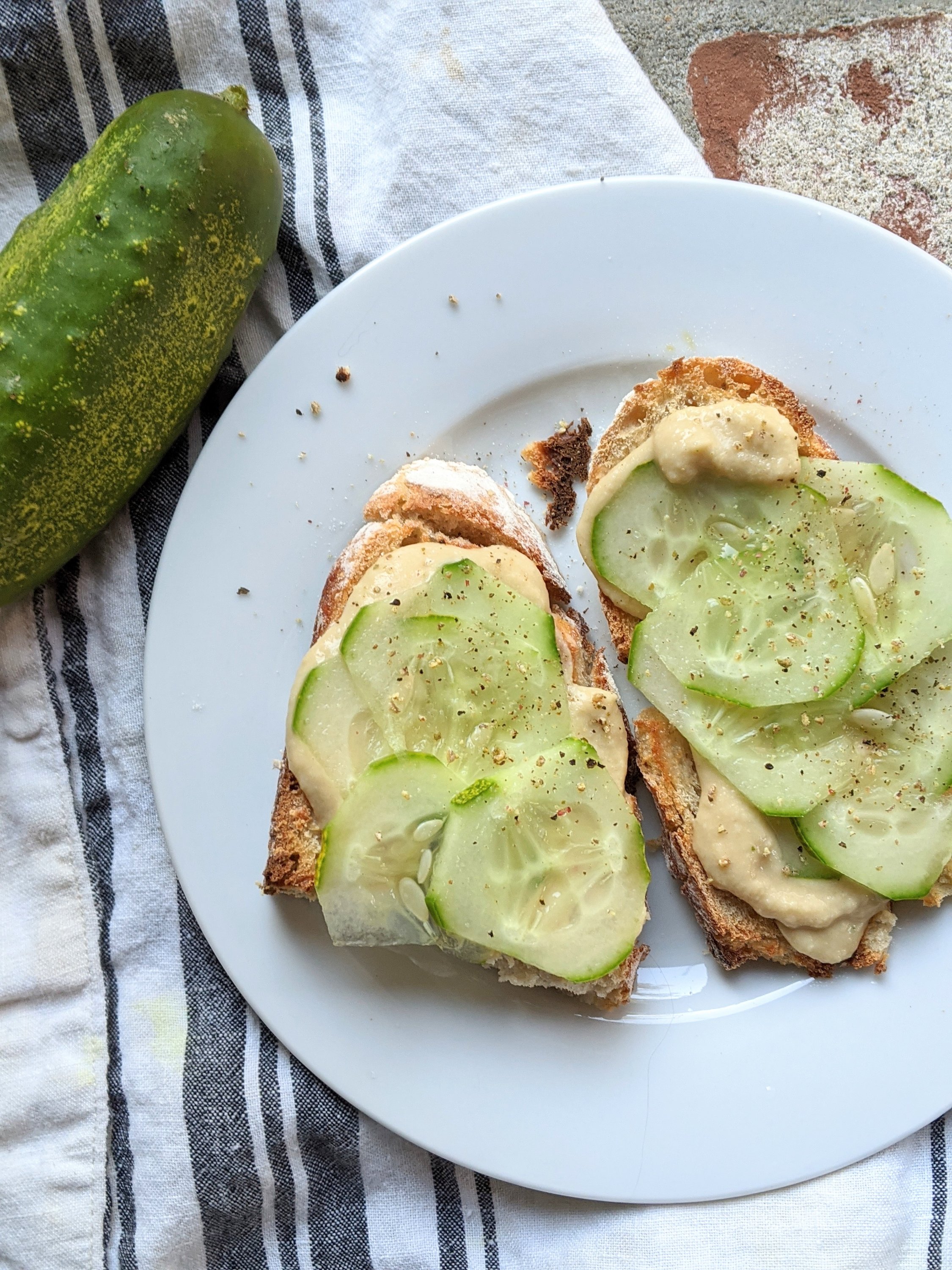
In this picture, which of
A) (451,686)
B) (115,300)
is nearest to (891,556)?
(451,686)

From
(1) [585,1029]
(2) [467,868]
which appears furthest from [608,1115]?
(2) [467,868]

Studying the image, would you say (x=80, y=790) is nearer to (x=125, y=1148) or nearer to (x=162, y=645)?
(x=162, y=645)

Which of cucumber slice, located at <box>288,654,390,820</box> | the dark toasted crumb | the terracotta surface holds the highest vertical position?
the terracotta surface

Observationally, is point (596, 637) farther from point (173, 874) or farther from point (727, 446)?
point (173, 874)

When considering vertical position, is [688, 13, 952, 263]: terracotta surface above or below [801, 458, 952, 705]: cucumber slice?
above

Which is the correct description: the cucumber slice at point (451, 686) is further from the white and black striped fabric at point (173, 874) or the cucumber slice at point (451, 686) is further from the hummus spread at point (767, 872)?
the white and black striped fabric at point (173, 874)

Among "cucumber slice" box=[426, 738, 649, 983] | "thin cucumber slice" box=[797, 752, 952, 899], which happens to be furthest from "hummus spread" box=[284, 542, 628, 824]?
"thin cucumber slice" box=[797, 752, 952, 899]

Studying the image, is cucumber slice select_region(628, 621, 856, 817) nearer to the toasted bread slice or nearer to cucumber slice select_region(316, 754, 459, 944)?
the toasted bread slice
